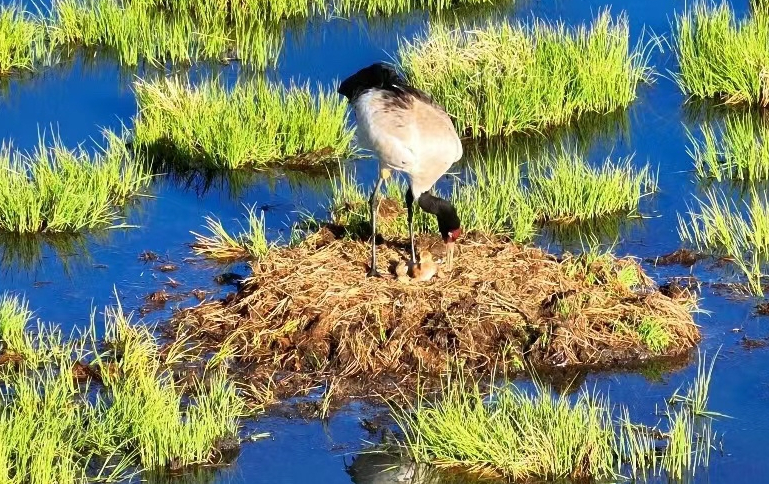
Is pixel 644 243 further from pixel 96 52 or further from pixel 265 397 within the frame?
pixel 96 52

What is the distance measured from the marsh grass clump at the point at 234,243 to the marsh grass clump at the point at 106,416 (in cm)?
137

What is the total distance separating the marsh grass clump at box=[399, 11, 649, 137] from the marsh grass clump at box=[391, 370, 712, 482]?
4.39 m

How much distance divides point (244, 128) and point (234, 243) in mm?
1548

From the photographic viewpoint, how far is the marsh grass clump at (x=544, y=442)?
6574mm

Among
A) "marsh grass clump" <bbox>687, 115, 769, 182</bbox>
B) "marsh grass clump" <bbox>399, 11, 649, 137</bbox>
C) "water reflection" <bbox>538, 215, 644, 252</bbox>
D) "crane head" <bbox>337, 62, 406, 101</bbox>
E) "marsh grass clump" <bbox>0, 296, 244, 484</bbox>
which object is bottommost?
"marsh grass clump" <bbox>0, 296, 244, 484</bbox>

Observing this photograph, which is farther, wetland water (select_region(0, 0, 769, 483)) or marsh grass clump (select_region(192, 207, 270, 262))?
marsh grass clump (select_region(192, 207, 270, 262))

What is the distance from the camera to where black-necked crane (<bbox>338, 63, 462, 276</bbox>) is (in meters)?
8.41

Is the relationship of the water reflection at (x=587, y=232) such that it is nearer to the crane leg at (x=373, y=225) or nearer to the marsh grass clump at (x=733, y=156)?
the marsh grass clump at (x=733, y=156)

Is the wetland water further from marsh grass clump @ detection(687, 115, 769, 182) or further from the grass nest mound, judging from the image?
the grass nest mound

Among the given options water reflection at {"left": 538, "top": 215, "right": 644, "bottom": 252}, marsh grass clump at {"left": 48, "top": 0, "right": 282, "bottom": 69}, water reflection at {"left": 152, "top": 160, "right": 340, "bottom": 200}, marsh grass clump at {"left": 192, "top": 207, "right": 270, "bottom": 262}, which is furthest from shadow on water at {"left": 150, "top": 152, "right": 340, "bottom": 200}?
marsh grass clump at {"left": 48, "top": 0, "right": 282, "bottom": 69}

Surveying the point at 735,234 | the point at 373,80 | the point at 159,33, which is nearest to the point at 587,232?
the point at 735,234

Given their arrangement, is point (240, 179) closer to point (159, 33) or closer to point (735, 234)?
point (159, 33)

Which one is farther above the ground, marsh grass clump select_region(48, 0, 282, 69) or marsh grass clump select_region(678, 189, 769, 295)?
marsh grass clump select_region(48, 0, 282, 69)

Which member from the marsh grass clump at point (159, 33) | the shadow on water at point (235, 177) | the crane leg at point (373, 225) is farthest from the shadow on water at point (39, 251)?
the marsh grass clump at point (159, 33)
